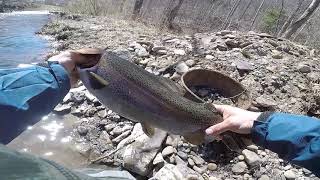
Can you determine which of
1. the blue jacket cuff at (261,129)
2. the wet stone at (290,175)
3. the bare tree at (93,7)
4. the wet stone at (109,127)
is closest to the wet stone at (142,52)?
the wet stone at (109,127)

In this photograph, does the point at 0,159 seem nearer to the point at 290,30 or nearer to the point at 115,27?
the point at 290,30

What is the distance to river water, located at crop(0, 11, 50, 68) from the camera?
10603 mm

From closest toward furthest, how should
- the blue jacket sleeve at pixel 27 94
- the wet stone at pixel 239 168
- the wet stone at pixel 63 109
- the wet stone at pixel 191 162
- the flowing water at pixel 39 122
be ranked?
the blue jacket sleeve at pixel 27 94
the wet stone at pixel 239 168
the wet stone at pixel 191 162
the flowing water at pixel 39 122
the wet stone at pixel 63 109

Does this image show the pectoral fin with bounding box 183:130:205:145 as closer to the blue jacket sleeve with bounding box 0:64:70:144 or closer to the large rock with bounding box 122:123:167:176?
the blue jacket sleeve with bounding box 0:64:70:144

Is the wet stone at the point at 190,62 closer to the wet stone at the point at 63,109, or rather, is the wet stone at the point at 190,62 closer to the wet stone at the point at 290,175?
the wet stone at the point at 63,109

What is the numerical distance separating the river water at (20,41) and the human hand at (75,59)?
736 cm

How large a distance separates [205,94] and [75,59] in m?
4.13

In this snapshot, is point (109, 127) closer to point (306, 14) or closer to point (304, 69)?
point (304, 69)

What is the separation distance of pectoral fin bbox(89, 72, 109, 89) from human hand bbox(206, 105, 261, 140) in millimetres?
731

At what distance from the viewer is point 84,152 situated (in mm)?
5773

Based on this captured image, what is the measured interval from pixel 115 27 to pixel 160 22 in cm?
210

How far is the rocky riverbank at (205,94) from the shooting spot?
5223 millimetres

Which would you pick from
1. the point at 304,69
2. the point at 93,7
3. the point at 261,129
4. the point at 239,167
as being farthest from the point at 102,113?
the point at 93,7

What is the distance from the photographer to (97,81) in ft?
9.21
